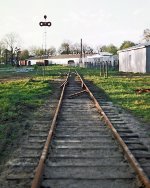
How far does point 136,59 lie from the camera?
41.1 meters

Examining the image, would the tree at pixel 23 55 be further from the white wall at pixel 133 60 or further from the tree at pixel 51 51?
the white wall at pixel 133 60

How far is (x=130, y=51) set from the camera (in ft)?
144

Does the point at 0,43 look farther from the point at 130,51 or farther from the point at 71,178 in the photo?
the point at 71,178

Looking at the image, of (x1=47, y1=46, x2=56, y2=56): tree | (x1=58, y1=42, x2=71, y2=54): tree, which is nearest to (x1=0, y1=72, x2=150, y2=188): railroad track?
(x1=58, y1=42, x2=71, y2=54): tree

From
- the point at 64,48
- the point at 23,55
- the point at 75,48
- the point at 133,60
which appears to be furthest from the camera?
the point at 75,48

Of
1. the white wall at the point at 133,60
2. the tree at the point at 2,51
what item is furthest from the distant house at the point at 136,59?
the tree at the point at 2,51

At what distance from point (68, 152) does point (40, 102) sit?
8.13 meters

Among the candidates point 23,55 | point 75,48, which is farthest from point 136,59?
point 75,48

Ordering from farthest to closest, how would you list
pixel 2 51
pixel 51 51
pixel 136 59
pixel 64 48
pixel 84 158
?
pixel 51 51
pixel 64 48
pixel 2 51
pixel 136 59
pixel 84 158

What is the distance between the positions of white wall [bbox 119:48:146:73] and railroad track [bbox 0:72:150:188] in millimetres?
29370

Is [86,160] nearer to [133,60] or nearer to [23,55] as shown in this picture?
[133,60]

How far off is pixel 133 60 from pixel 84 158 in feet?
122

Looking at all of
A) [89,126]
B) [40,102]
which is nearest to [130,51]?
[40,102]

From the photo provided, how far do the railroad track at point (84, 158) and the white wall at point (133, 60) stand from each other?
29.4 metres
